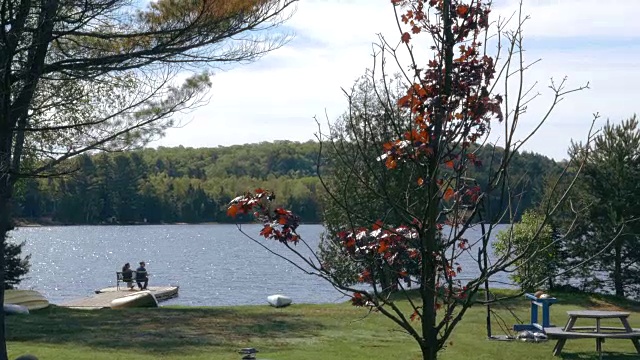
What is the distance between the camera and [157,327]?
19703 millimetres

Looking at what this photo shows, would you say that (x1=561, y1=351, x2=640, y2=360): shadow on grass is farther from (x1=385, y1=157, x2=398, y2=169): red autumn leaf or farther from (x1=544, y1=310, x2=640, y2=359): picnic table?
(x1=385, y1=157, x2=398, y2=169): red autumn leaf

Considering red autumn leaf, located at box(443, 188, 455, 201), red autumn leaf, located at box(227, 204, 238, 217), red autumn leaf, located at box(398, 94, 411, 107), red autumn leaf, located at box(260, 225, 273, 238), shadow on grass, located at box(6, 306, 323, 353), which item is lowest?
shadow on grass, located at box(6, 306, 323, 353)

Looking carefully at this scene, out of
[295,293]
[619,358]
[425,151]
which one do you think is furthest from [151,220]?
[425,151]

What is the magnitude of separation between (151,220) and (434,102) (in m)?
121

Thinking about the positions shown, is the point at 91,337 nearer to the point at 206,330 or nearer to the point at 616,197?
the point at 206,330

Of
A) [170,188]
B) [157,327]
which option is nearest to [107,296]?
[157,327]

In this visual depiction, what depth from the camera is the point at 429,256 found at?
18.0 feet

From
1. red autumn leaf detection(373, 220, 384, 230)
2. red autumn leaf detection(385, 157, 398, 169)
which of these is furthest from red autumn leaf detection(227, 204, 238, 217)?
red autumn leaf detection(385, 157, 398, 169)

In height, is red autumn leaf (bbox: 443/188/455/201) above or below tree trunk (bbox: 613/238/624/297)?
above

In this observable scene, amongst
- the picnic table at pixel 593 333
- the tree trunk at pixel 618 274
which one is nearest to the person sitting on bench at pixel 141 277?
the tree trunk at pixel 618 274

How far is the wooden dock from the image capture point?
31.6 metres

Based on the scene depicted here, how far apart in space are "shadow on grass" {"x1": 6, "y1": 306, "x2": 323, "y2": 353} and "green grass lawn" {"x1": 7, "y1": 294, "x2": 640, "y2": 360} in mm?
19

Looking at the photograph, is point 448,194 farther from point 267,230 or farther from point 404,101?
point 267,230

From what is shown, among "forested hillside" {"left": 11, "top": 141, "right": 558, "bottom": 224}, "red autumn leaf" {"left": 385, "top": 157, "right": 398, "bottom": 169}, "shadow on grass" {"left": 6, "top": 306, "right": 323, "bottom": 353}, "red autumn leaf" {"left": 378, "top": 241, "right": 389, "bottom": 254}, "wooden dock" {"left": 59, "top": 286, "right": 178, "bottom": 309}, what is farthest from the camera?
"forested hillside" {"left": 11, "top": 141, "right": 558, "bottom": 224}
